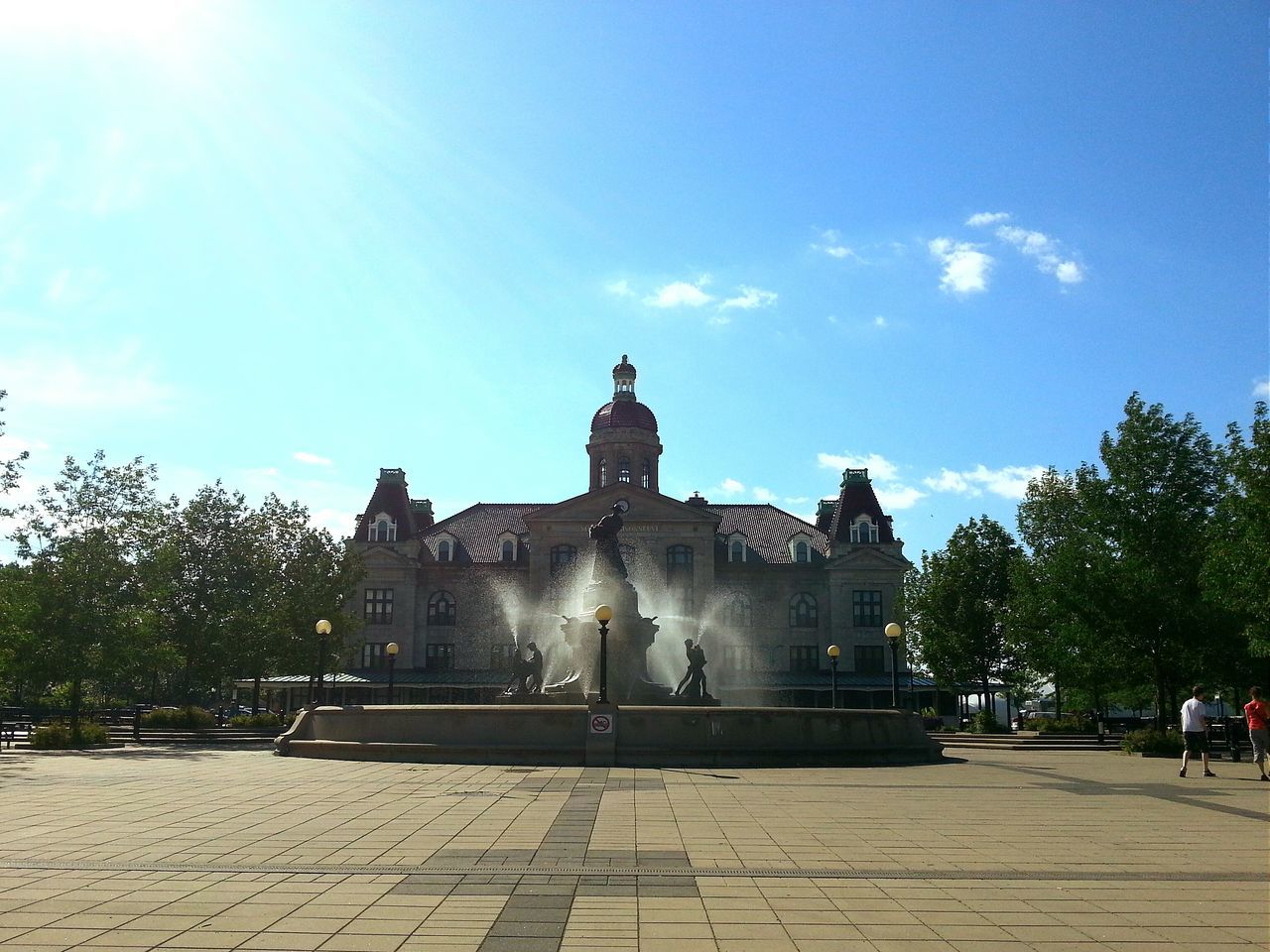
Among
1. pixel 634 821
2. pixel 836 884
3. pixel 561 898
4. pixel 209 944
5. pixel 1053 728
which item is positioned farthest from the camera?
pixel 1053 728

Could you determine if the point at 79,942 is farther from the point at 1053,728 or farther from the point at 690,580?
the point at 690,580

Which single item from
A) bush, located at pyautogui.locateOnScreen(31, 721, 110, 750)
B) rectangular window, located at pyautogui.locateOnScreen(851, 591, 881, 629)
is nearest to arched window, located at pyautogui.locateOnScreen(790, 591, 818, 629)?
rectangular window, located at pyautogui.locateOnScreen(851, 591, 881, 629)

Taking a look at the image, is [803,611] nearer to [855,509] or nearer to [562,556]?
[855,509]

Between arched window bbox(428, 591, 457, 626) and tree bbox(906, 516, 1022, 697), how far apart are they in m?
31.0

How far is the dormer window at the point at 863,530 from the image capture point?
71.6 meters

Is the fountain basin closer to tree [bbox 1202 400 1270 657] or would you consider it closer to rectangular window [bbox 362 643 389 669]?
tree [bbox 1202 400 1270 657]

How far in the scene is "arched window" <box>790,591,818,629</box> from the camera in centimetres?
6875

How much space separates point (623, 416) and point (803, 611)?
62.3ft

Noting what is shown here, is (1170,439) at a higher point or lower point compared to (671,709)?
higher

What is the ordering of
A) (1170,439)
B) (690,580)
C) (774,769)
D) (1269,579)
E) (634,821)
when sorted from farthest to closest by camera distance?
(690,580) → (1170,439) → (1269,579) → (774,769) → (634,821)

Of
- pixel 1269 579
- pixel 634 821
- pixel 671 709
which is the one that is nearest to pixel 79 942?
pixel 634 821

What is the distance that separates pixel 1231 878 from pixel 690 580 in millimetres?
57624

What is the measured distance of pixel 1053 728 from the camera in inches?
1748

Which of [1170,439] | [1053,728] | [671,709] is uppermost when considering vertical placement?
[1170,439]
